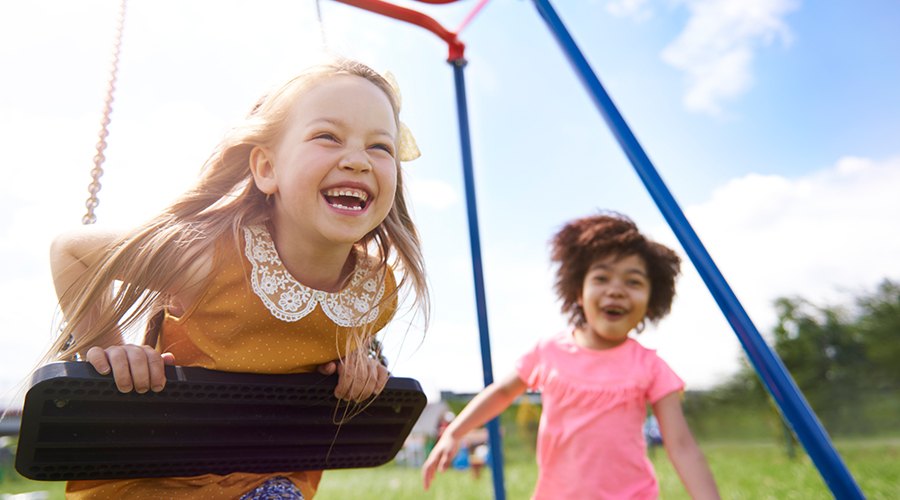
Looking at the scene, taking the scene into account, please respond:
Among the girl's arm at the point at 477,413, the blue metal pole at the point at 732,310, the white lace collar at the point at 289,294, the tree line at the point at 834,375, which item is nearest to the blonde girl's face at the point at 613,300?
the girl's arm at the point at 477,413

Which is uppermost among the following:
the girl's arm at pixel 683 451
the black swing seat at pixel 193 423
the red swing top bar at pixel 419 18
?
the red swing top bar at pixel 419 18

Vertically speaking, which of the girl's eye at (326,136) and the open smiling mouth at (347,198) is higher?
the girl's eye at (326,136)

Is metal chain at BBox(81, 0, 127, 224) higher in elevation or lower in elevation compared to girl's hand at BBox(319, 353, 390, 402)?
higher

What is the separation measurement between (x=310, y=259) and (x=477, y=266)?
86 cm

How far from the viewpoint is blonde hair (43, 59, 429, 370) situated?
116cm

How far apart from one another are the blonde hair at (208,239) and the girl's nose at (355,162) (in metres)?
0.17

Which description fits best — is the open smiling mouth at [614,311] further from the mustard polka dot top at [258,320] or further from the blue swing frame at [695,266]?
the mustard polka dot top at [258,320]

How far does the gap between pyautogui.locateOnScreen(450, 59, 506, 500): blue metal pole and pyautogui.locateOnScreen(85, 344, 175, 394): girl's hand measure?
44.7 inches

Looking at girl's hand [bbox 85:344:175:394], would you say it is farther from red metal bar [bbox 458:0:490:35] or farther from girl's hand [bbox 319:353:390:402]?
red metal bar [bbox 458:0:490:35]

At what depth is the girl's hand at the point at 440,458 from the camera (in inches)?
69.0

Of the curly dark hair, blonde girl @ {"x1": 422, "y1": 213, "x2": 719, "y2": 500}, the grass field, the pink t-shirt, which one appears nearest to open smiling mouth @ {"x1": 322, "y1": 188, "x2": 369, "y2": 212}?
blonde girl @ {"x1": 422, "y1": 213, "x2": 719, "y2": 500}

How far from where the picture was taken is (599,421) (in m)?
1.84

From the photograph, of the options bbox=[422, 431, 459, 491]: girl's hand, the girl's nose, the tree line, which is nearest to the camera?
the girl's nose

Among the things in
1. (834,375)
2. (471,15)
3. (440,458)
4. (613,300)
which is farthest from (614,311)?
(834,375)
